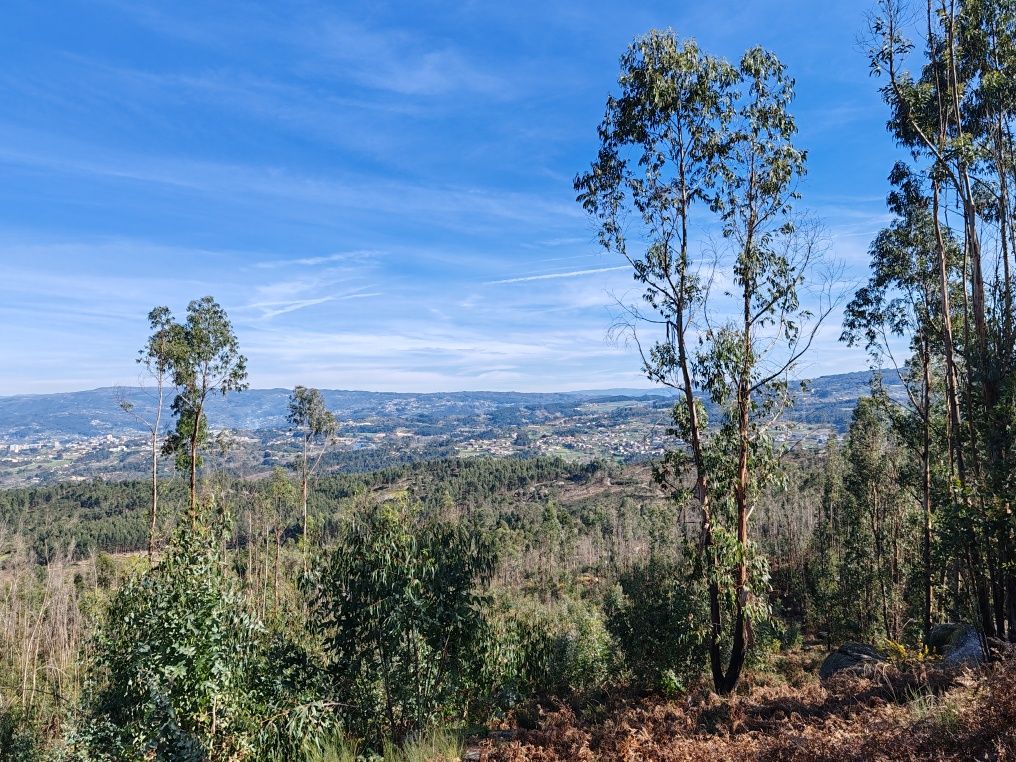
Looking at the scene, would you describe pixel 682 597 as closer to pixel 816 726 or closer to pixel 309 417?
pixel 816 726

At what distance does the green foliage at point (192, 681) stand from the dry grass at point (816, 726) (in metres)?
2.53

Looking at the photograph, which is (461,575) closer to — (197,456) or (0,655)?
(197,456)

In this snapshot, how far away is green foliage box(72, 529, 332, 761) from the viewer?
5.46 m

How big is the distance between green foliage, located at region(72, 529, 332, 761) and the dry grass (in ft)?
8.30

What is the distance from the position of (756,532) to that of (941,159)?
185ft

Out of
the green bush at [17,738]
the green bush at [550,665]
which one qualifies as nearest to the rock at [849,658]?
the green bush at [550,665]

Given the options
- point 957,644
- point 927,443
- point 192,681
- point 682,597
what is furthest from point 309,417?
point 957,644

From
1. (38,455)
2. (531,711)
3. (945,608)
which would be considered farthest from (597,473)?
(38,455)

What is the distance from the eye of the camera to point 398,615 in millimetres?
7324

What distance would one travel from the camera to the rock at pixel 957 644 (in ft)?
25.6

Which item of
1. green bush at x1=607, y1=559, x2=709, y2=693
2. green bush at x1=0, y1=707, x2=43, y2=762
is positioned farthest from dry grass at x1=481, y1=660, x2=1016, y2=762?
green bush at x1=0, y1=707, x2=43, y2=762

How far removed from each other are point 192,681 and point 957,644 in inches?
474

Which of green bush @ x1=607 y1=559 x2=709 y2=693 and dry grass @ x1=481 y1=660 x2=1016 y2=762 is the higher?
dry grass @ x1=481 y1=660 x2=1016 y2=762

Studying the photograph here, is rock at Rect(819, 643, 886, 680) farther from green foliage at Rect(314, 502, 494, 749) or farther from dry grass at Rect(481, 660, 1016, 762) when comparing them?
green foliage at Rect(314, 502, 494, 749)
